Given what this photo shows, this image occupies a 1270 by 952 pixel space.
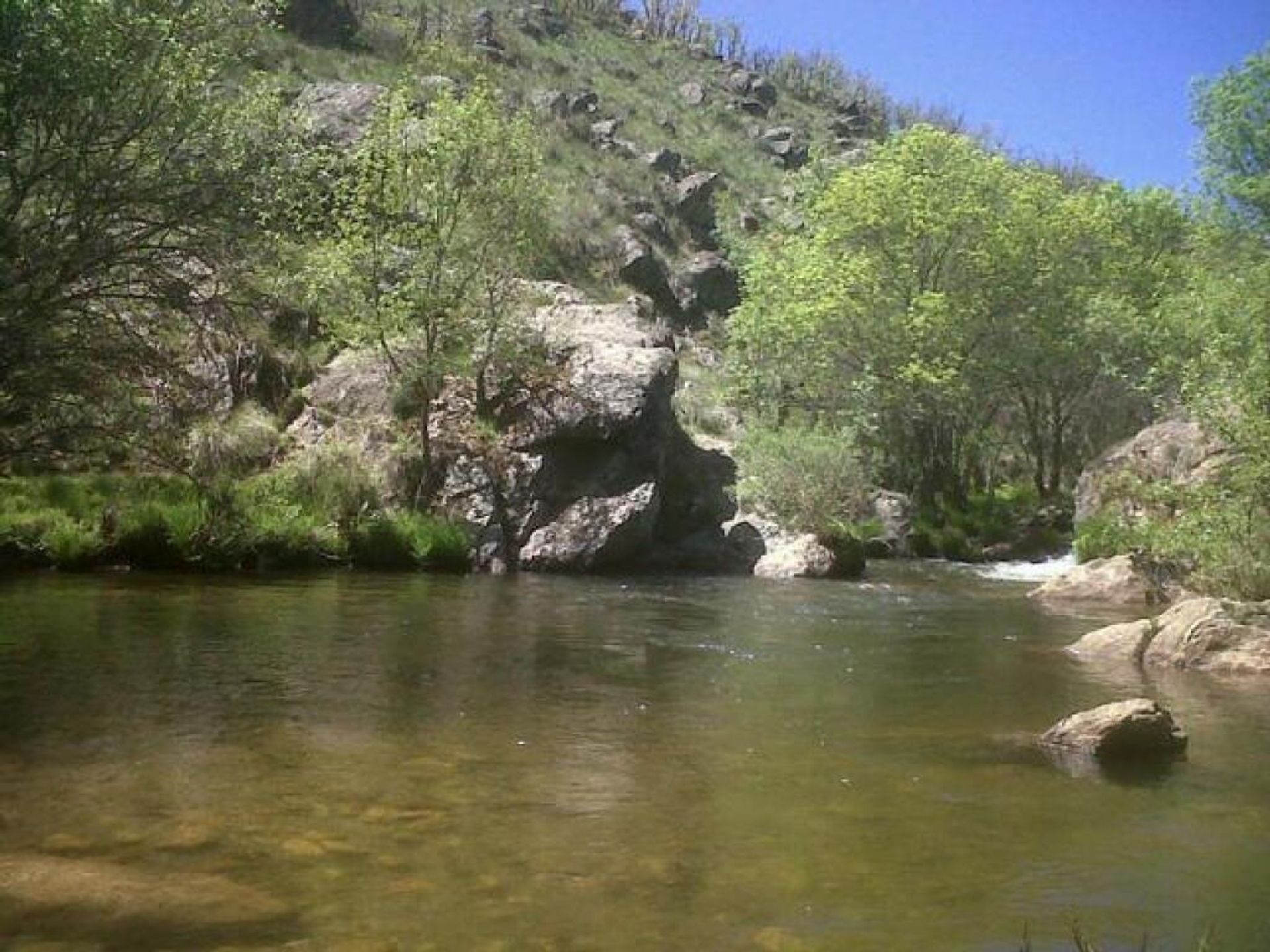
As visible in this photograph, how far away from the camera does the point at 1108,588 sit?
80.2ft

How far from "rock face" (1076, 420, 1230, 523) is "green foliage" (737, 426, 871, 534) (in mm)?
6579

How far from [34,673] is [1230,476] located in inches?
662

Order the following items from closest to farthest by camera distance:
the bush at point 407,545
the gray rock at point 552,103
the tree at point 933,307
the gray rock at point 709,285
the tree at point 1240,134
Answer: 1. the bush at point 407,545
2. the tree at point 933,307
3. the tree at point 1240,134
4. the gray rock at point 709,285
5. the gray rock at point 552,103

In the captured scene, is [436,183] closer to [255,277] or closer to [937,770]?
[255,277]

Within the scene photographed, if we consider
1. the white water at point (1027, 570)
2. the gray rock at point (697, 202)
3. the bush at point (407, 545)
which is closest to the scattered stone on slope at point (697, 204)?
the gray rock at point (697, 202)

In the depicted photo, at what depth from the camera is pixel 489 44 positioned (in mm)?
76188

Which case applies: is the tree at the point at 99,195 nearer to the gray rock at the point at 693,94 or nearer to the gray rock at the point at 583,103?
the gray rock at the point at 583,103

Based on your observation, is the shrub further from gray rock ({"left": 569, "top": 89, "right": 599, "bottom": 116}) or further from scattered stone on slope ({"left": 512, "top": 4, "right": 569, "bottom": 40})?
scattered stone on slope ({"left": 512, "top": 4, "right": 569, "bottom": 40})

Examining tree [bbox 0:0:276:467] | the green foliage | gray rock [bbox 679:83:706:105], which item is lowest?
the green foliage

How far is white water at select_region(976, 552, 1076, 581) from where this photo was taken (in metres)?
30.2

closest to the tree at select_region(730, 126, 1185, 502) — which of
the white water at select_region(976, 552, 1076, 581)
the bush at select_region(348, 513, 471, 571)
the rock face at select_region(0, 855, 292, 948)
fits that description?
the white water at select_region(976, 552, 1076, 581)

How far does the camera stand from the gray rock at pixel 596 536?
92.7ft

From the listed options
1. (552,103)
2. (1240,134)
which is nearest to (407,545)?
(1240,134)

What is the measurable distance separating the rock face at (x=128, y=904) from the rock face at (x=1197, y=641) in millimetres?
12825
